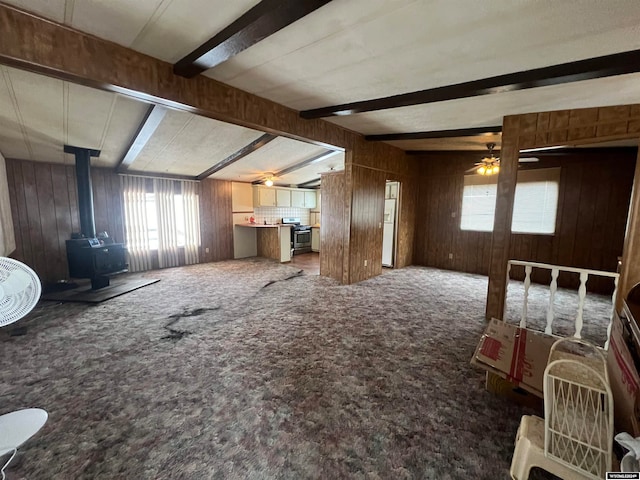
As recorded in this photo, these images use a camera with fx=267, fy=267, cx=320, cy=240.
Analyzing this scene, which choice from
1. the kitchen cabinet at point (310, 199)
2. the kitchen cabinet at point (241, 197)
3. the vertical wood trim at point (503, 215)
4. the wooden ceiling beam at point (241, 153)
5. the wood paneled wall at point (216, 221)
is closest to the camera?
the vertical wood trim at point (503, 215)

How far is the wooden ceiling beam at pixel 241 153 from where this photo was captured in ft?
14.4

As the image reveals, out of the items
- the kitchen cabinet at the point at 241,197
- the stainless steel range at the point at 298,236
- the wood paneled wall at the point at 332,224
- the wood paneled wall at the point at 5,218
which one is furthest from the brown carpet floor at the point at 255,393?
the stainless steel range at the point at 298,236

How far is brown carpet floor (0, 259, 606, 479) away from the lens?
4.98 feet

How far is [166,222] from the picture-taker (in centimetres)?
627

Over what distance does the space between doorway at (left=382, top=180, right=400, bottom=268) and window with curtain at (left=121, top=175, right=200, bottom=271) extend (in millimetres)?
4709

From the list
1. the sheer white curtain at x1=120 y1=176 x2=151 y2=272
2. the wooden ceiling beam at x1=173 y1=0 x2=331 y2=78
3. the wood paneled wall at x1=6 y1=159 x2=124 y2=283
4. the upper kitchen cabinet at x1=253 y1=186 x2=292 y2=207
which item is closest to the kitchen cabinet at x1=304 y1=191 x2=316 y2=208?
the upper kitchen cabinet at x1=253 y1=186 x2=292 y2=207

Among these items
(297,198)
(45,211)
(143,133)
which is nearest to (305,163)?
(297,198)

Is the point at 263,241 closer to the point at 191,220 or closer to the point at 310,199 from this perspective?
the point at 191,220

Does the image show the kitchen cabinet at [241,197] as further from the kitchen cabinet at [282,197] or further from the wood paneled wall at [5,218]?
the wood paneled wall at [5,218]

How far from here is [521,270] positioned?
5371mm

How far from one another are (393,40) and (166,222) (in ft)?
20.0

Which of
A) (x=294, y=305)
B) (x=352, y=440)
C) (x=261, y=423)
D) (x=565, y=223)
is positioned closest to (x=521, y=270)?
(x=565, y=223)

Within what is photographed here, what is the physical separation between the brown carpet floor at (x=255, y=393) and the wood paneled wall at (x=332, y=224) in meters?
1.48

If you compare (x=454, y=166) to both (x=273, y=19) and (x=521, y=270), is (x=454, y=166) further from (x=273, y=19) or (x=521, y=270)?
(x=273, y=19)
